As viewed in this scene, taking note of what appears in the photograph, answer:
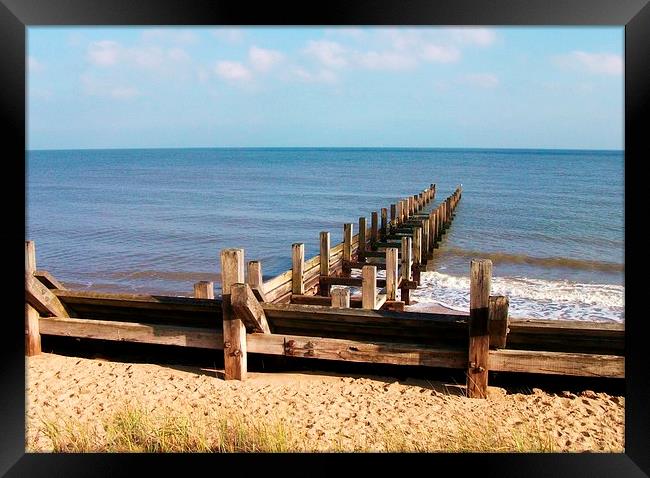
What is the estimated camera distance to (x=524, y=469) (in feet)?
12.9

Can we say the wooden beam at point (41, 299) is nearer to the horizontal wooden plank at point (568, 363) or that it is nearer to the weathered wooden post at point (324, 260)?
the horizontal wooden plank at point (568, 363)

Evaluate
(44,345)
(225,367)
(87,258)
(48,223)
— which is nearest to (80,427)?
(225,367)

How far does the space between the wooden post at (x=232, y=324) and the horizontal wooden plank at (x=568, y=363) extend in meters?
2.77

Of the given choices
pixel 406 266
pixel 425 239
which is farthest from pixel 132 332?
pixel 425 239

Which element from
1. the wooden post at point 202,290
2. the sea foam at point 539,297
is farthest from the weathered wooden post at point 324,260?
the wooden post at point 202,290

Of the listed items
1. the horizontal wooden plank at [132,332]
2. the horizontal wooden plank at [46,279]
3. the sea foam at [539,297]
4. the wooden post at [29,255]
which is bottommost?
the sea foam at [539,297]

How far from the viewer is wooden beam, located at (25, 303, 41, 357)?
784cm

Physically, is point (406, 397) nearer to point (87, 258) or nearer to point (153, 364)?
point (153, 364)

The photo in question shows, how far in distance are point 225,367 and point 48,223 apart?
24.4m

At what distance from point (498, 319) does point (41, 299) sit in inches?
199

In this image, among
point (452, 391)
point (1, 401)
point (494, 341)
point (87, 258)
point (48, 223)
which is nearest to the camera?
point (1, 401)

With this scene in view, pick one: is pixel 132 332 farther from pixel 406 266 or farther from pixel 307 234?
pixel 307 234

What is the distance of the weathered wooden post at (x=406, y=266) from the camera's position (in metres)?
14.0

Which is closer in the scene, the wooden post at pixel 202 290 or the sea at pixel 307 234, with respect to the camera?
the wooden post at pixel 202 290
